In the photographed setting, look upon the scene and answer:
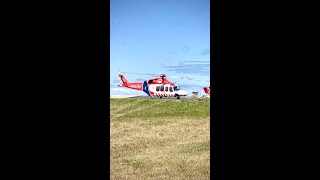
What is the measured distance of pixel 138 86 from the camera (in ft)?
77.8

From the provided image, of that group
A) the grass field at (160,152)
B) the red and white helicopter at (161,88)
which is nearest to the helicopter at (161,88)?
the red and white helicopter at (161,88)

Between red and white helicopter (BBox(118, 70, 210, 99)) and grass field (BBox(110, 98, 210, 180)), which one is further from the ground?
grass field (BBox(110, 98, 210, 180))

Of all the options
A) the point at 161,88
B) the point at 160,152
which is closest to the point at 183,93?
the point at 161,88

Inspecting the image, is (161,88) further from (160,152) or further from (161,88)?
(160,152)

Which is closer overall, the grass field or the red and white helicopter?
the grass field

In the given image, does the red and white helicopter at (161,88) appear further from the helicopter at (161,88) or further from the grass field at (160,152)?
the grass field at (160,152)

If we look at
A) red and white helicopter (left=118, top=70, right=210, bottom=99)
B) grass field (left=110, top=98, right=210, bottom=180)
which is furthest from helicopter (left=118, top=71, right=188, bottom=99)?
grass field (left=110, top=98, right=210, bottom=180)

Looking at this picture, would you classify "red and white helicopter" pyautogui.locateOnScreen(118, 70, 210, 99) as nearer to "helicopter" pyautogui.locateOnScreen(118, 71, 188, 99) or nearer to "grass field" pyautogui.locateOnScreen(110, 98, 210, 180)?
"helicopter" pyautogui.locateOnScreen(118, 71, 188, 99)

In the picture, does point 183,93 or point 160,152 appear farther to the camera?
point 183,93

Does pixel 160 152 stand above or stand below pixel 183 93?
above

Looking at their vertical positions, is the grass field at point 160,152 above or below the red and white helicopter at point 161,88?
above
